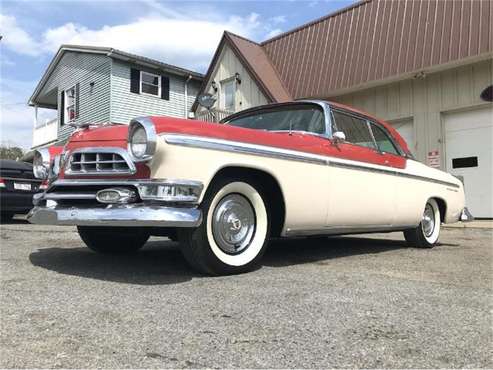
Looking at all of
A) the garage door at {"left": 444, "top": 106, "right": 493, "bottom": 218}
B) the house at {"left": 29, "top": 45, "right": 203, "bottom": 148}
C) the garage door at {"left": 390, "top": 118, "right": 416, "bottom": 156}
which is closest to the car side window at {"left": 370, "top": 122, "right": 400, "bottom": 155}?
the garage door at {"left": 444, "top": 106, "right": 493, "bottom": 218}

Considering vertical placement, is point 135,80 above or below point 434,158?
above

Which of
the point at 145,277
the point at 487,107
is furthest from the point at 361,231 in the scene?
the point at 487,107

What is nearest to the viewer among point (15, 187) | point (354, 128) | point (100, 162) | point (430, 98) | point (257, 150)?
point (100, 162)

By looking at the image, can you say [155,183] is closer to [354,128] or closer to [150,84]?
[354,128]

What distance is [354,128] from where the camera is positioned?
5500 millimetres

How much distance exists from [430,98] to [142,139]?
10245mm

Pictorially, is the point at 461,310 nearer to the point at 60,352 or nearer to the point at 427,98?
the point at 60,352

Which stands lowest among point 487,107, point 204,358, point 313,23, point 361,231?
point 204,358

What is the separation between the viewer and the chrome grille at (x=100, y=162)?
368cm

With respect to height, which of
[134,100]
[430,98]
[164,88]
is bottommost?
[430,98]

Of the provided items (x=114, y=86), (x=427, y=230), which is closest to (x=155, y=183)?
(x=427, y=230)

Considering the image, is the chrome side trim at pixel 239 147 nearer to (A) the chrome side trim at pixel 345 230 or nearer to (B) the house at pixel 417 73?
(A) the chrome side trim at pixel 345 230

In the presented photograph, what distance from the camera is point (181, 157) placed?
355cm

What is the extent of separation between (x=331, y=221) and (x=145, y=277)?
1.84 meters
